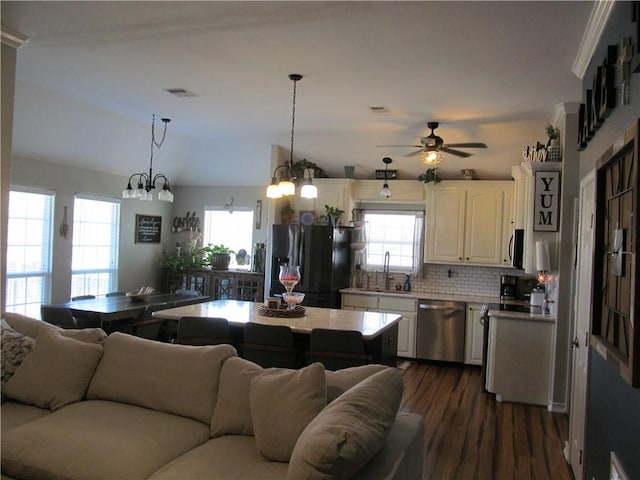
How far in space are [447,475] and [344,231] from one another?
13.3ft

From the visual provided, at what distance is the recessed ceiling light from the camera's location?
16.1 feet

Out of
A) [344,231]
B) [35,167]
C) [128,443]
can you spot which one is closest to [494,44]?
[128,443]

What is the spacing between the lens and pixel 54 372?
2.98 meters

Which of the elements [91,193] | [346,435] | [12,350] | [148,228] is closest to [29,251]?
[91,193]

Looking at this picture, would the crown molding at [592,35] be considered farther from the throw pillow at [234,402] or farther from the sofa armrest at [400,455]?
the throw pillow at [234,402]

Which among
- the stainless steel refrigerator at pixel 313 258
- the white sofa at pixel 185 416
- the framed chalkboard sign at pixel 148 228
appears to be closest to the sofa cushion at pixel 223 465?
the white sofa at pixel 185 416

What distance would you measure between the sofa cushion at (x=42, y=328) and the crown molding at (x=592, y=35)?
3.55 meters

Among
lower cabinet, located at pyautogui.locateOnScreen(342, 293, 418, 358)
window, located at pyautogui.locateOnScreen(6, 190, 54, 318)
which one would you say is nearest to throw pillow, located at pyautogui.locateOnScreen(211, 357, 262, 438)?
window, located at pyautogui.locateOnScreen(6, 190, 54, 318)

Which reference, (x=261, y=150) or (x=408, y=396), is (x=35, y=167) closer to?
(x=261, y=150)

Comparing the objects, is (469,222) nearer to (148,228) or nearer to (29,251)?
(148,228)

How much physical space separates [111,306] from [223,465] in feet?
10.6

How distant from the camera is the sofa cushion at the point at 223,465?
7.04ft

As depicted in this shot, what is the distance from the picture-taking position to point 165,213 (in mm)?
8164

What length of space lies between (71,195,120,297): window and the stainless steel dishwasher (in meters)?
4.32
